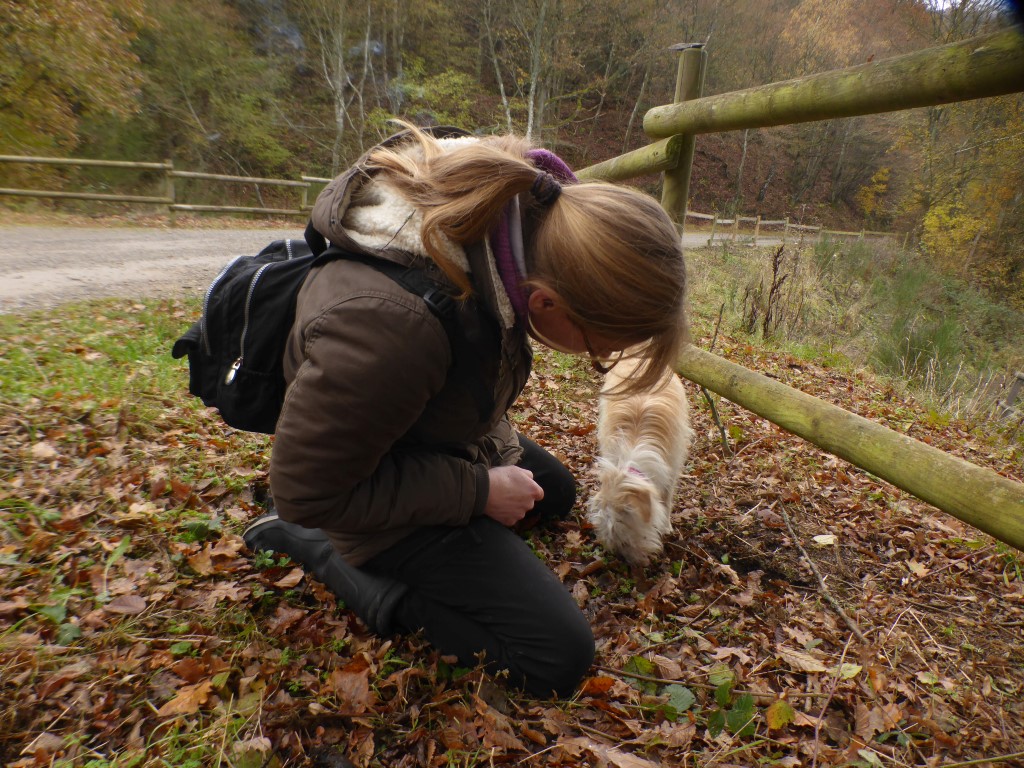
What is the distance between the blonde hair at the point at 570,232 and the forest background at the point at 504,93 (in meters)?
1.35

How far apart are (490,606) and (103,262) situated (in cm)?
775

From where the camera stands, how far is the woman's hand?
226 cm

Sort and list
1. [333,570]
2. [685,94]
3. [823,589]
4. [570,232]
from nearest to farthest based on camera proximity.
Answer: [570,232] → [333,570] → [823,589] → [685,94]

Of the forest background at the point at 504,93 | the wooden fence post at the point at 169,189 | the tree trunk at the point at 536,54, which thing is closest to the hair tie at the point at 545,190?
the forest background at the point at 504,93

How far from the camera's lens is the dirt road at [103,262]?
5633 mm

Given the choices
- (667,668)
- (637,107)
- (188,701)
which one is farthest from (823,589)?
(637,107)

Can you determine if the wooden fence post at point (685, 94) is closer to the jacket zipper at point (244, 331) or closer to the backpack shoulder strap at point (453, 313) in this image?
the backpack shoulder strap at point (453, 313)

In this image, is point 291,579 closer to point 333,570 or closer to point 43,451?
point 333,570

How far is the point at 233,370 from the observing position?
1.98 m

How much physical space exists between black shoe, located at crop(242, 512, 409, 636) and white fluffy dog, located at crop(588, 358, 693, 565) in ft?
3.55

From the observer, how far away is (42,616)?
1956 millimetres

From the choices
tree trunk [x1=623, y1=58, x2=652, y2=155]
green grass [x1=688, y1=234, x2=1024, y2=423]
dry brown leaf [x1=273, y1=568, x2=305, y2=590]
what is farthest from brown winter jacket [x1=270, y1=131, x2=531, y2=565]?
tree trunk [x1=623, y1=58, x2=652, y2=155]

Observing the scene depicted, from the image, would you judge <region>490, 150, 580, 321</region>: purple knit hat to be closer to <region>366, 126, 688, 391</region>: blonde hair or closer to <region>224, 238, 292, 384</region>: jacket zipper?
<region>366, 126, 688, 391</region>: blonde hair

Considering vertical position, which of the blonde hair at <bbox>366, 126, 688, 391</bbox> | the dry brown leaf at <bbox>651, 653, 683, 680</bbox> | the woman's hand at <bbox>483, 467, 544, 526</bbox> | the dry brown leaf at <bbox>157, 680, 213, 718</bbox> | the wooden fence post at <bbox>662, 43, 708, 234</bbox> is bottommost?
the dry brown leaf at <bbox>651, 653, 683, 680</bbox>
